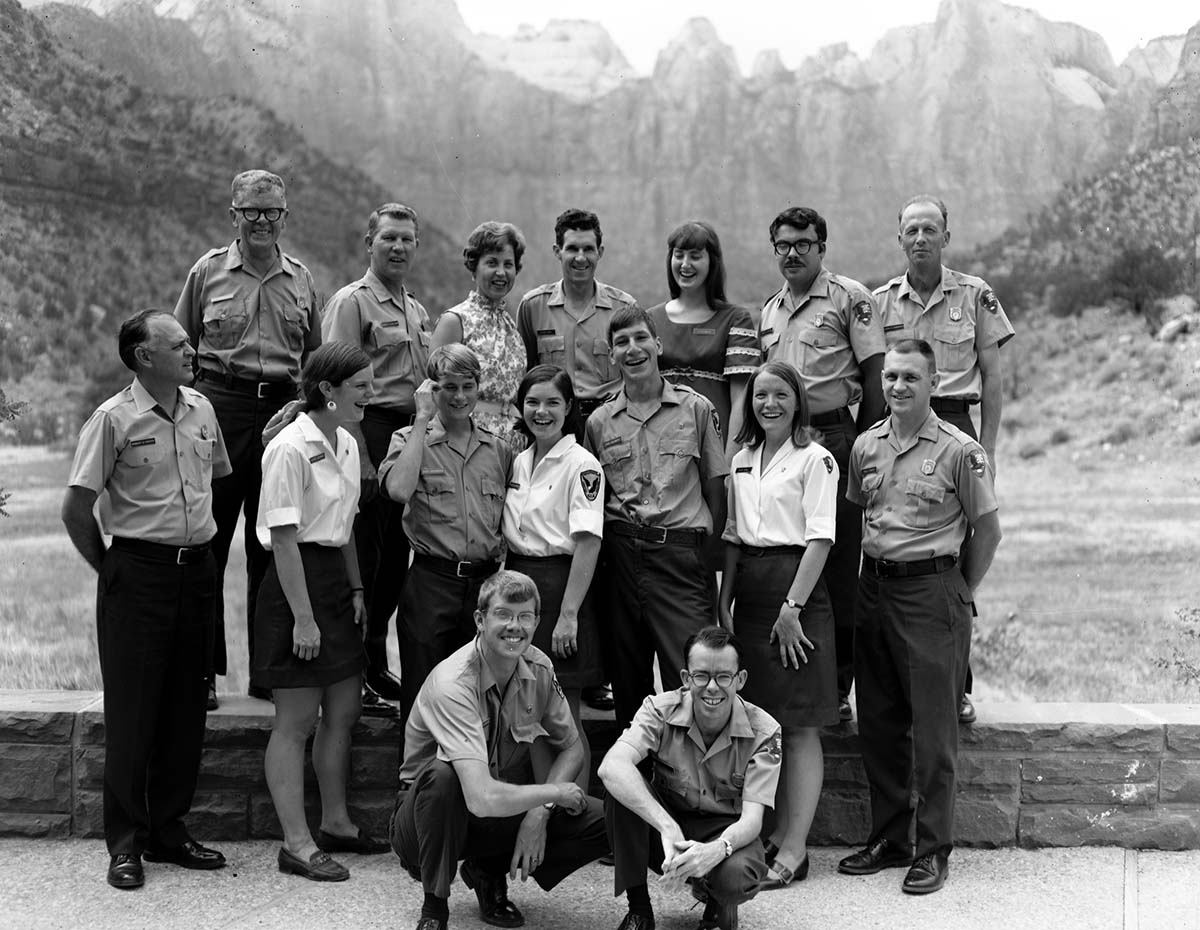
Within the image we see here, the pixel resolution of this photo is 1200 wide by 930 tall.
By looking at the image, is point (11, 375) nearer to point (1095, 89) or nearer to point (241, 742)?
point (241, 742)

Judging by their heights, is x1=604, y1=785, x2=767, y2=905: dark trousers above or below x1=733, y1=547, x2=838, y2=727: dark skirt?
below

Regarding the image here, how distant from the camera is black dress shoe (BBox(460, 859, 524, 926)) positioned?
3504mm

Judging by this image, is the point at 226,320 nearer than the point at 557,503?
No

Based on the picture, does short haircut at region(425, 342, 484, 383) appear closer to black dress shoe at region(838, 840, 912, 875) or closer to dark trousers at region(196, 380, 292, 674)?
dark trousers at region(196, 380, 292, 674)

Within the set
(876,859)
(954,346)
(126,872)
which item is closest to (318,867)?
(126,872)

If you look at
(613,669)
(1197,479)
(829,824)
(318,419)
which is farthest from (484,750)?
(1197,479)

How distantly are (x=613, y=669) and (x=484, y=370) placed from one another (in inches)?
41.7

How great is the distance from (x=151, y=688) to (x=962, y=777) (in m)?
2.54

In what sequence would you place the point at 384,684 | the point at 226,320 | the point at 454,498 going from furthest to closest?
the point at 384,684
the point at 226,320
the point at 454,498

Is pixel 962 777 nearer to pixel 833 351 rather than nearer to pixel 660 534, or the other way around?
pixel 660 534

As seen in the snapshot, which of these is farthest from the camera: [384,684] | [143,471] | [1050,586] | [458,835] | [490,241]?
[1050,586]

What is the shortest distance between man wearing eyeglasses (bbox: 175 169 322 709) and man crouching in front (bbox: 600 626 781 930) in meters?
1.51

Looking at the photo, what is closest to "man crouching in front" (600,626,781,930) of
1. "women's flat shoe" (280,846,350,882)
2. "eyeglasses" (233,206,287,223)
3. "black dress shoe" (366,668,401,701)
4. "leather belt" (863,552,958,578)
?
"leather belt" (863,552,958,578)

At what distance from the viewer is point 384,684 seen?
4.41 m
